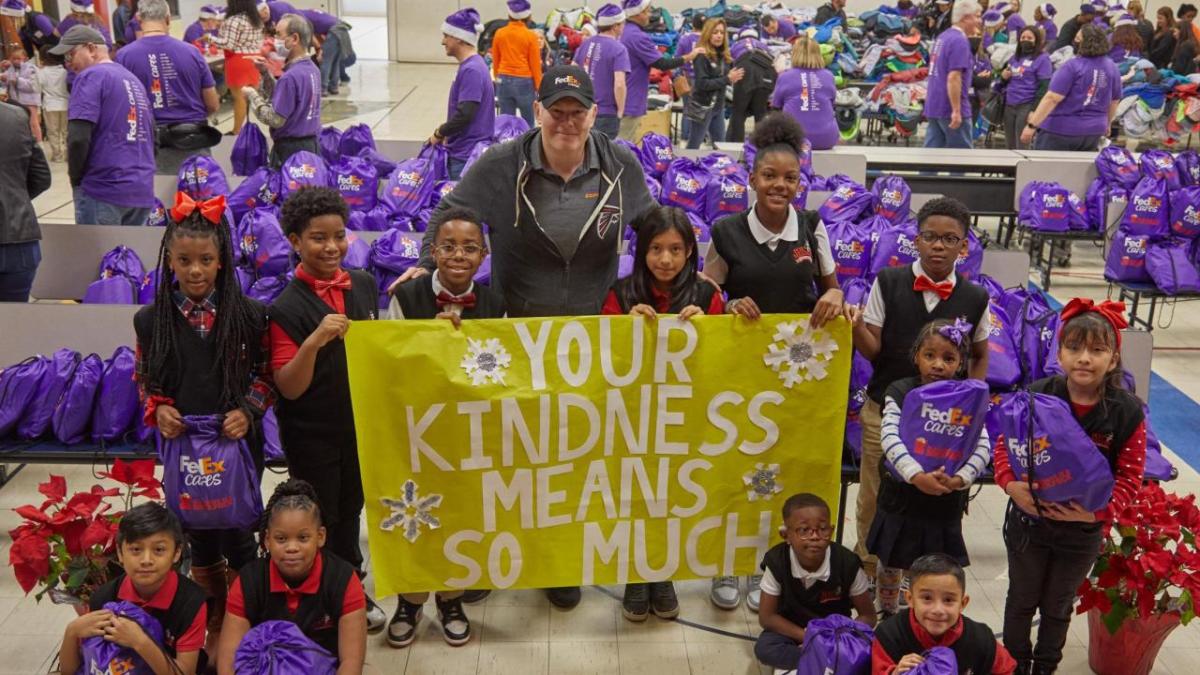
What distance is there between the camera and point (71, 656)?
339 centimetres

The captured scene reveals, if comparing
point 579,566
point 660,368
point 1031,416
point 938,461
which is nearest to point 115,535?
point 579,566

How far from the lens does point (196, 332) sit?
369 centimetres

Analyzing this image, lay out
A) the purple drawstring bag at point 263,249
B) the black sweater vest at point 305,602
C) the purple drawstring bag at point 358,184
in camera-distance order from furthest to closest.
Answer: the purple drawstring bag at point 358,184, the purple drawstring bag at point 263,249, the black sweater vest at point 305,602

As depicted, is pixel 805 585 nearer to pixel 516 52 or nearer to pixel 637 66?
pixel 637 66

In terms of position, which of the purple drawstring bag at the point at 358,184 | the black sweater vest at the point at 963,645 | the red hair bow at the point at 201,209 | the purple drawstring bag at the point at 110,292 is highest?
the red hair bow at the point at 201,209

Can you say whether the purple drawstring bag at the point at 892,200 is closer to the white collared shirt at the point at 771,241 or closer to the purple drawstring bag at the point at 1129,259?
the purple drawstring bag at the point at 1129,259

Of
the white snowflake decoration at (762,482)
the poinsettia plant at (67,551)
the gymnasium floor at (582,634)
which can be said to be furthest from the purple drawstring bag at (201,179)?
the white snowflake decoration at (762,482)

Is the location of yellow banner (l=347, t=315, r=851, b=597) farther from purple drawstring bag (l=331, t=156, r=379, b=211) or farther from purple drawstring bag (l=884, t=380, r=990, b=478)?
purple drawstring bag (l=331, t=156, r=379, b=211)

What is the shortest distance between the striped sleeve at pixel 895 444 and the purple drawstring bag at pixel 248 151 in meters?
5.49

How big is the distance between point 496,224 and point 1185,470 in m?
3.99

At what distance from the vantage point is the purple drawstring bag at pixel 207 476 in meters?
3.68

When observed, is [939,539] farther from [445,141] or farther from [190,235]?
Result: [445,141]

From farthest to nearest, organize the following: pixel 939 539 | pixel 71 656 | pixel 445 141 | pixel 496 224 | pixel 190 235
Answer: pixel 445 141
pixel 496 224
pixel 939 539
pixel 190 235
pixel 71 656

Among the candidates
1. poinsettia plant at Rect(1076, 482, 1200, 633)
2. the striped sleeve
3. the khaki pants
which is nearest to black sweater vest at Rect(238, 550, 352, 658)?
the striped sleeve
